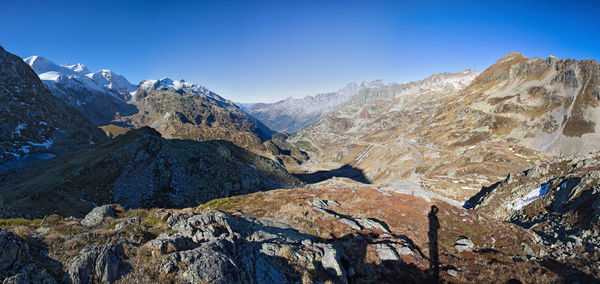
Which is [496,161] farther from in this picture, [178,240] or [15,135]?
[15,135]

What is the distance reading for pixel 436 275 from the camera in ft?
52.2

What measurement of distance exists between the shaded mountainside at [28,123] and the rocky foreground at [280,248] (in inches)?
6425

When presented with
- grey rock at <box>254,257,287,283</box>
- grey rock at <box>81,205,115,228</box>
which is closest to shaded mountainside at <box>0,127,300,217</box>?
grey rock at <box>81,205,115,228</box>

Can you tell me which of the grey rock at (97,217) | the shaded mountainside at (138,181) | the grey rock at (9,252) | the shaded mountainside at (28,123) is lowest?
the shaded mountainside at (138,181)

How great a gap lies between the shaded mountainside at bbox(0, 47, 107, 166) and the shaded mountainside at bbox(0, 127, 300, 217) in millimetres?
99218

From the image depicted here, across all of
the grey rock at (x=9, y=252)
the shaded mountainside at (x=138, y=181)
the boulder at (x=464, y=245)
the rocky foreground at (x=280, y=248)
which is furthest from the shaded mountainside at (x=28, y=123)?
the boulder at (x=464, y=245)

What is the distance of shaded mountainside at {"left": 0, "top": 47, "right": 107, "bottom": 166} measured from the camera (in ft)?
409

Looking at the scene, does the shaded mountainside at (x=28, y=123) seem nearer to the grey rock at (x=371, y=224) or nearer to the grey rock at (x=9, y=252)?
the grey rock at (x=9, y=252)

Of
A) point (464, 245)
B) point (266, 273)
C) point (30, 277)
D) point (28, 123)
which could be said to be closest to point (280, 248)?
point (266, 273)

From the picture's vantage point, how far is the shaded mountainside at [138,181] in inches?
1731

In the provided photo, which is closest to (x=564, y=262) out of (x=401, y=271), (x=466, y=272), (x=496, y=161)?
(x=466, y=272)

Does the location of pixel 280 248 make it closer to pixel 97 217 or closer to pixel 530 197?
pixel 97 217

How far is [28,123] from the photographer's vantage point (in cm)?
14800

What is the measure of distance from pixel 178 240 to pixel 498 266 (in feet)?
72.5
